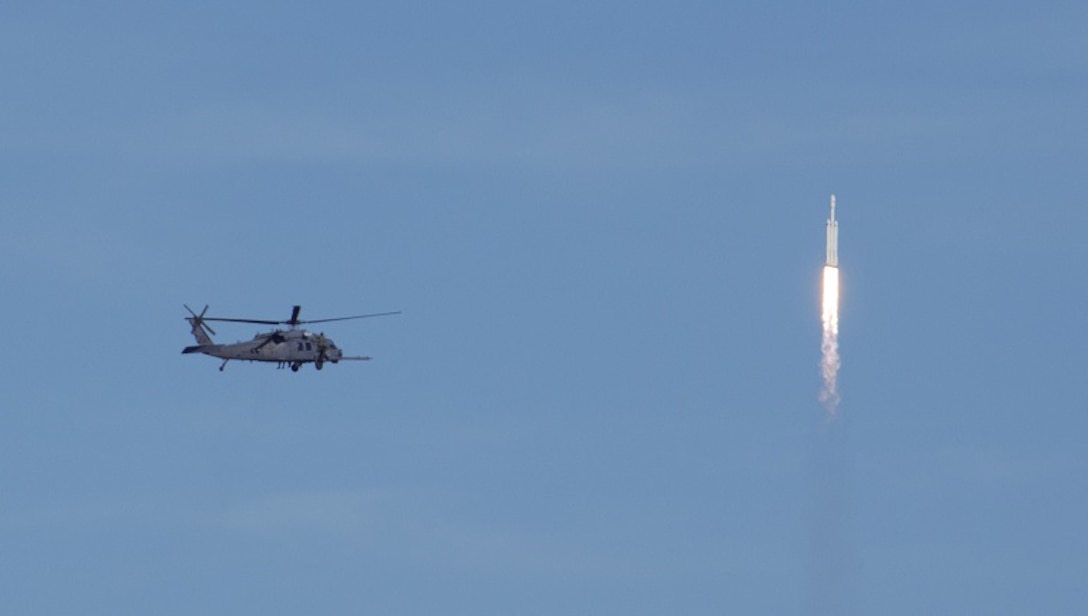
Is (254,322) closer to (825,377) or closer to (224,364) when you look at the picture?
(224,364)

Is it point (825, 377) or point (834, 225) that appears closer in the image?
point (834, 225)

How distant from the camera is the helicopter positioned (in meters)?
185

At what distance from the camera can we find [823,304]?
18862 centimetres

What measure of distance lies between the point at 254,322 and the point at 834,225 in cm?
4071

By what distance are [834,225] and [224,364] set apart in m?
42.9

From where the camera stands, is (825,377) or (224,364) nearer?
(224,364)

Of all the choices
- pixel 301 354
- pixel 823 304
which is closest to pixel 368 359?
pixel 301 354

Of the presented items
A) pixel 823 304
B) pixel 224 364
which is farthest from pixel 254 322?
pixel 823 304

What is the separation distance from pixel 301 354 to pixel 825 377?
3932 centimetres

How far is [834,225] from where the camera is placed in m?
176

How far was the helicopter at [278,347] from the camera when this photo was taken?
7274 inches

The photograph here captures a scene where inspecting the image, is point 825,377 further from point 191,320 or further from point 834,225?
point 191,320

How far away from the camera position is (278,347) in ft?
609

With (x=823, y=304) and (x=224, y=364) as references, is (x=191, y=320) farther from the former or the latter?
(x=823, y=304)
